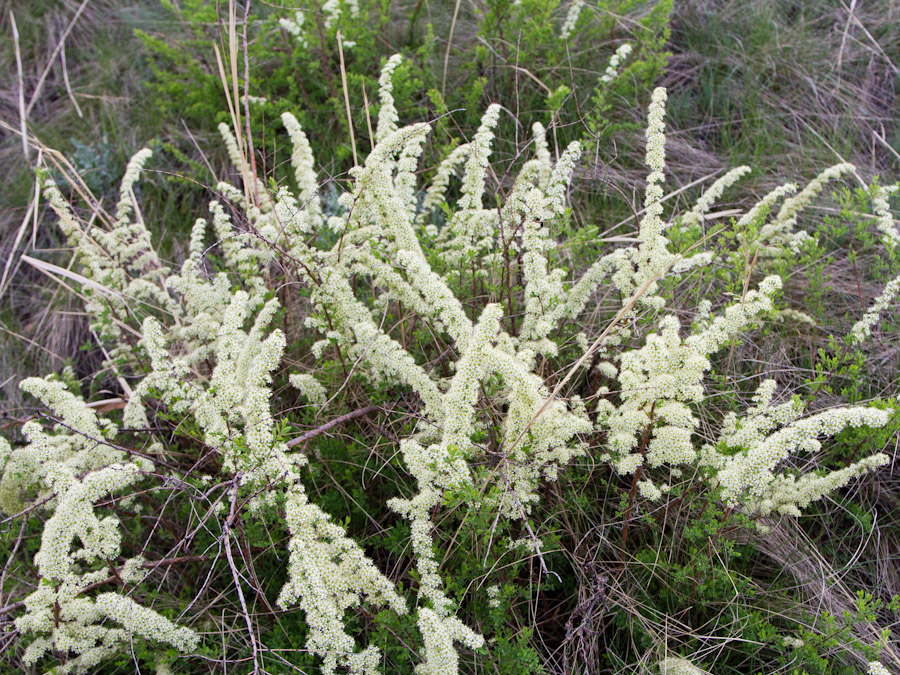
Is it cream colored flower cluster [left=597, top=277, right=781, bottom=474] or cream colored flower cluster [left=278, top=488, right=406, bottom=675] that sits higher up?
cream colored flower cluster [left=597, top=277, right=781, bottom=474]

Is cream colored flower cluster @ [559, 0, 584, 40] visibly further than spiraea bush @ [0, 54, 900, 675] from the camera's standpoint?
Yes

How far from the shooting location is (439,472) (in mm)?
2604

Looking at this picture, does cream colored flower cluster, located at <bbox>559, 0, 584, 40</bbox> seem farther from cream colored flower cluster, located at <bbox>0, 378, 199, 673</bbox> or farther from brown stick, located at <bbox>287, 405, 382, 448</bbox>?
cream colored flower cluster, located at <bbox>0, 378, 199, 673</bbox>

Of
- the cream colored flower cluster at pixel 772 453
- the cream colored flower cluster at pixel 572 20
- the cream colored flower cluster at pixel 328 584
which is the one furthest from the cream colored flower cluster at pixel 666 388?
the cream colored flower cluster at pixel 572 20

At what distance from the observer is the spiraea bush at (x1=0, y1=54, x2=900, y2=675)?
8.37ft

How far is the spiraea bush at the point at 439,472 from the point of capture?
2.55 metres

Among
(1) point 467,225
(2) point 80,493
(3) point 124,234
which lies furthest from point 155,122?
(2) point 80,493

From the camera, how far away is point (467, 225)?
359 cm

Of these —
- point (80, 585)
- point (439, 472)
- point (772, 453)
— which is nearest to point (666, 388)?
point (772, 453)

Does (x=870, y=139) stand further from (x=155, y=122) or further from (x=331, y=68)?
(x=155, y=122)

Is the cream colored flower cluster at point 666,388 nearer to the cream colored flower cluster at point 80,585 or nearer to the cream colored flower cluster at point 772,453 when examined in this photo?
the cream colored flower cluster at point 772,453

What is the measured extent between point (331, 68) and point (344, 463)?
13.3 feet

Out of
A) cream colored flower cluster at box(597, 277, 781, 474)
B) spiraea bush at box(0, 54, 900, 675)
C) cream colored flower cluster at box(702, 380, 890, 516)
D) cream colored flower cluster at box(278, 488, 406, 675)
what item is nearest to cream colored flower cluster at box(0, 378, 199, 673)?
spiraea bush at box(0, 54, 900, 675)

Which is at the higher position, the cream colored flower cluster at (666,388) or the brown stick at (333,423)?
the cream colored flower cluster at (666,388)
